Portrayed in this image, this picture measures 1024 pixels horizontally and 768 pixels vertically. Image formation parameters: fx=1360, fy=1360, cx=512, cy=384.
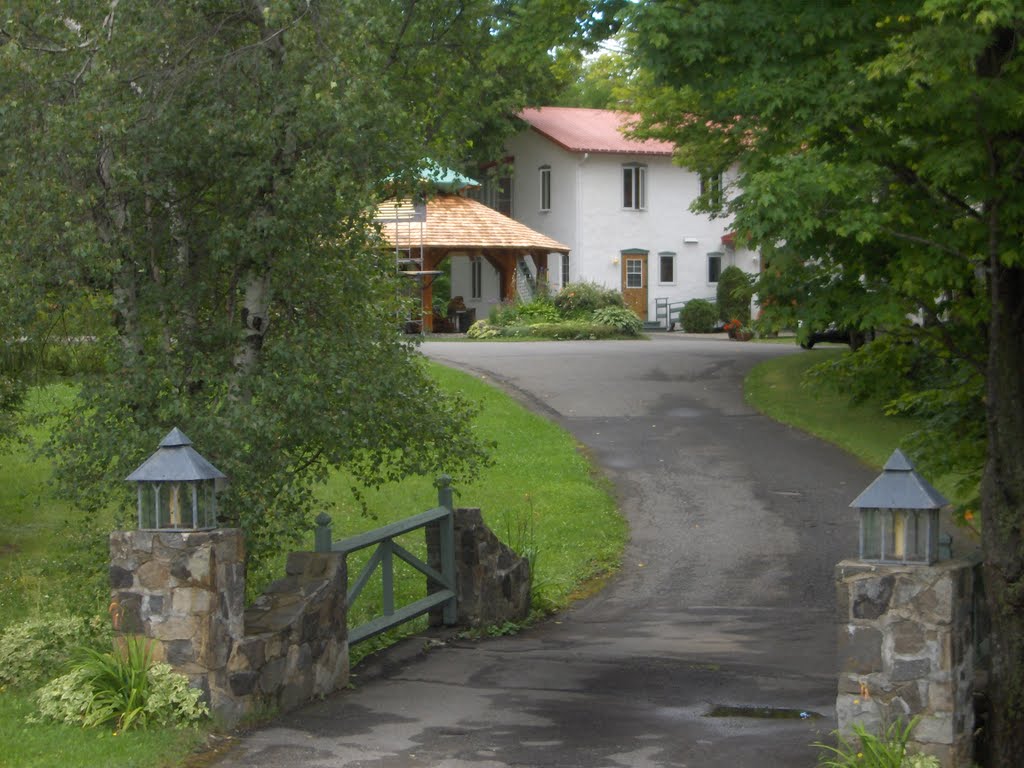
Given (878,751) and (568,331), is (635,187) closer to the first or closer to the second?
(568,331)

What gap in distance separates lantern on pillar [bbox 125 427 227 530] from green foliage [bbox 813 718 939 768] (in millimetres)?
3531

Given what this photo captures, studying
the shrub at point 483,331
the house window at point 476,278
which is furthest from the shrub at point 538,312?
the house window at point 476,278

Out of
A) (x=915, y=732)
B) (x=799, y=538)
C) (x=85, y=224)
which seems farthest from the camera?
(x=799, y=538)

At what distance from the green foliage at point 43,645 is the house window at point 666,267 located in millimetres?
37405

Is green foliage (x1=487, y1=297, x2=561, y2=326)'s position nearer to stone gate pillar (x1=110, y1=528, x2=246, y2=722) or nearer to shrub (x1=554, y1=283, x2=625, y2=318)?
shrub (x1=554, y1=283, x2=625, y2=318)

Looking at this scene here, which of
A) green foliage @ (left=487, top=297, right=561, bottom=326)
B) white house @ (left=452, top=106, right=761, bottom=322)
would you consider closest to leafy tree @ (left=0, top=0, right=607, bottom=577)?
green foliage @ (left=487, top=297, right=561, bottom=326)

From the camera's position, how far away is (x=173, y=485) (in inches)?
292

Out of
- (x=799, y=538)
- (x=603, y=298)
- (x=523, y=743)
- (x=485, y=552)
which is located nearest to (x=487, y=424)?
(x=799, y=538)

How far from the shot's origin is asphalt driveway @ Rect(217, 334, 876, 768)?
→ 7.45m

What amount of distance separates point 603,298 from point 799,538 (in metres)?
23.2

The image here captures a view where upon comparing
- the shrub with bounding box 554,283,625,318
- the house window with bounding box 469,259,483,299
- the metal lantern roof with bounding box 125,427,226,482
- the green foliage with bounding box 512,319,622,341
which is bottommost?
the metal lantern roof with bounding box 125,427,226,482

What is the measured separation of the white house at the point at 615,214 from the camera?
43531 millimetres

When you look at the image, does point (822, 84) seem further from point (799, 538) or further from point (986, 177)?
point (799, 538)

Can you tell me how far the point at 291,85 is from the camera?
8.80 meters
